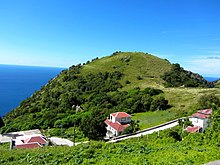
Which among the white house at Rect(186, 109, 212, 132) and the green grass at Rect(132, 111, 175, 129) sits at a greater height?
the white house at Rect(186, 109, 212, 132)

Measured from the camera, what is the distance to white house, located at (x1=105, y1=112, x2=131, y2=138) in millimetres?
34281

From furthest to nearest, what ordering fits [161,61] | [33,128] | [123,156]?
[161,61]
[33,128]
[123,156]

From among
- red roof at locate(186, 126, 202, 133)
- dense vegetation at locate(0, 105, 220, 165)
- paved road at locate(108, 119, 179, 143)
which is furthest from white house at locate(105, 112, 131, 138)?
dense vegetation at locate(0, 105, 220, 165)

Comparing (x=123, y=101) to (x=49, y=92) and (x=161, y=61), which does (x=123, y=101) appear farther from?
(x=161, y=61)

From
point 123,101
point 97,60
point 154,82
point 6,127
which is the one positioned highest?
point 97,60

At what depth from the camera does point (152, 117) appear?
4000 cm

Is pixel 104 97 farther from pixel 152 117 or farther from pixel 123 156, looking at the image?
pixel 123 156

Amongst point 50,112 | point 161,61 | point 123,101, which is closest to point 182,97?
point 123,101

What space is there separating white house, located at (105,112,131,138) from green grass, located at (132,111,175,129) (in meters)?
2.39

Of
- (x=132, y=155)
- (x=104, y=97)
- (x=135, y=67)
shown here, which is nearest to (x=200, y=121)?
(x=132, y=155)

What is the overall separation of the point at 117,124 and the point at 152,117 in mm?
7286

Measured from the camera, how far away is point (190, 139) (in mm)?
15883

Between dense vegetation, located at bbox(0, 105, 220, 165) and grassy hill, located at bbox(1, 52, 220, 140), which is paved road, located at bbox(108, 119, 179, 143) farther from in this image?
dense vegetation, located at bbox(0, 105, 220, 165)

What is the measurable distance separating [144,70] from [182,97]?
90.8 feet
